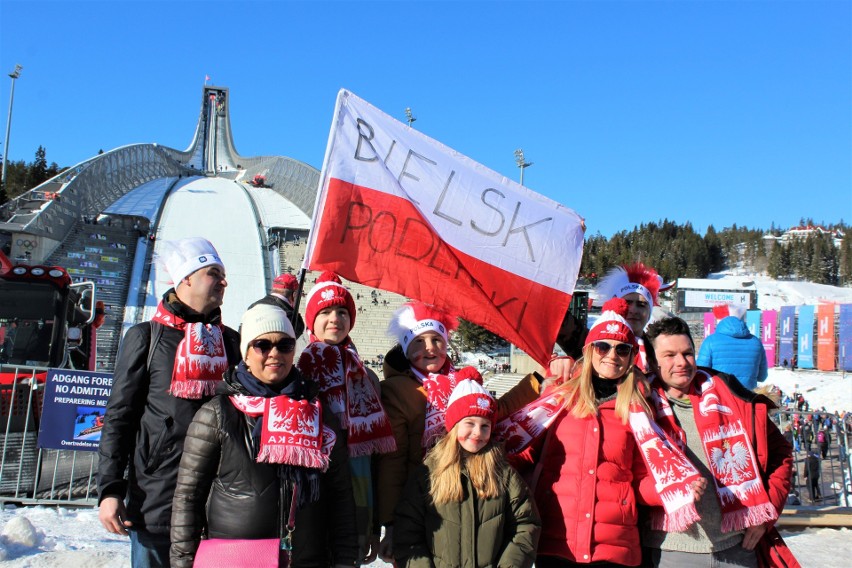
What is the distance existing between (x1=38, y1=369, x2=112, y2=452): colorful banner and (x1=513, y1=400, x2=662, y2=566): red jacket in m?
4.98

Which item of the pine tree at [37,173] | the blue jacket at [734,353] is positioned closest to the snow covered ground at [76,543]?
the blue jacket at [734,353]

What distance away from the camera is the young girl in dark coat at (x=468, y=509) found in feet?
9.86

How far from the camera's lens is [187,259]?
10.7 ft

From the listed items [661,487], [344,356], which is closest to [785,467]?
[661,487]

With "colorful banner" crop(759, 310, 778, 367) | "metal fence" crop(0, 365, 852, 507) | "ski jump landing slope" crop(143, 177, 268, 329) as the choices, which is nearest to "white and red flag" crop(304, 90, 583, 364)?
"metal fence" crop(0, 365, 852, 507)

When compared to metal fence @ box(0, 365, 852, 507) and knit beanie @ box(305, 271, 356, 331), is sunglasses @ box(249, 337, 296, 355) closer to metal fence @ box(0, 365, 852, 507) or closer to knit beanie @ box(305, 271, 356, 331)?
knit beanie @ box(305, 271, 356, 331)

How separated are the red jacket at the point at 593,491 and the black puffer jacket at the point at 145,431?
155 centimetres

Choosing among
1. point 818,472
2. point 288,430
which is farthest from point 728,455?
point 818,472

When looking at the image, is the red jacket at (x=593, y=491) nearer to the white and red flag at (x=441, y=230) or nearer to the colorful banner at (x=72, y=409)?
the white and red flag at (x=441, y=230)

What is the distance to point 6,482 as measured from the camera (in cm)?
679

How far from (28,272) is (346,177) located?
7.83m

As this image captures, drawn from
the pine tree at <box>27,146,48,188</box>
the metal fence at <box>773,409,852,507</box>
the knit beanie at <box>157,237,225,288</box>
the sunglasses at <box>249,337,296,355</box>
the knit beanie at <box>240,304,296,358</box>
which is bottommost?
the metal fence at <box>773,409,852,507</box>

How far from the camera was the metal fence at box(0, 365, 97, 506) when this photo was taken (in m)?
6.69

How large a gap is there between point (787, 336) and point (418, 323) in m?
35.1
